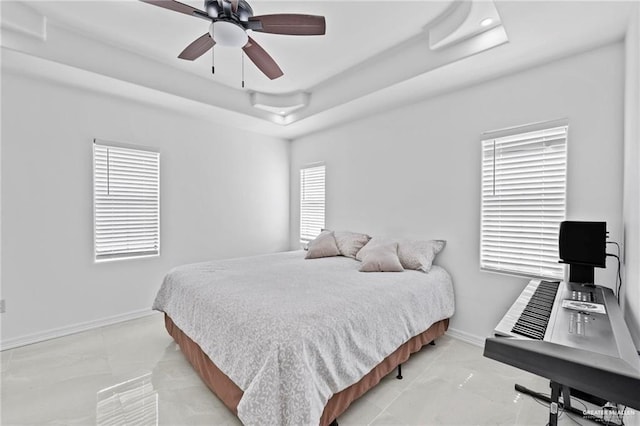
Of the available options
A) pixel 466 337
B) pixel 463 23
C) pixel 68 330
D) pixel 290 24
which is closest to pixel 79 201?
pixel 68 330

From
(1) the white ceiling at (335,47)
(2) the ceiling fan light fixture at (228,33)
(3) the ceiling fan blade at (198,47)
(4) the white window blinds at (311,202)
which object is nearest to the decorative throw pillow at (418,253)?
(1) the white ceiling at (335,47)

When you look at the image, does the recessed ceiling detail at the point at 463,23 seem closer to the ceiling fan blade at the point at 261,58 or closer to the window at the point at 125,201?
the ceiling fan blade at the point at 261,58

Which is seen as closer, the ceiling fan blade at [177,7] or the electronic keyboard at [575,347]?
the electronic keyboard at [575,347]

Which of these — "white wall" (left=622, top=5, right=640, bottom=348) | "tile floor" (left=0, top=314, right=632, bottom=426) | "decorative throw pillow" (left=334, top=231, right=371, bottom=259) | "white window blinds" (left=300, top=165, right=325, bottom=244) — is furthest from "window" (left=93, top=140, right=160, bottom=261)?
"white wall" (left=622, top=5, right=640, bottom=348)

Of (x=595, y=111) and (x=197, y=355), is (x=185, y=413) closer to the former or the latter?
(x=197, y=355)

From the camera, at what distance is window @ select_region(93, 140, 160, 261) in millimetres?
3334

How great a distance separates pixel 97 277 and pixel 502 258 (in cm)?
438

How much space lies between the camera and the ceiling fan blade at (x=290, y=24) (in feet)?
6.22

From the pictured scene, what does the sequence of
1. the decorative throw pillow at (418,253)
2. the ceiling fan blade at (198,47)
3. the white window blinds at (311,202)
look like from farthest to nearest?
the white window blinds at (311,202) < the decorative throw pillow at (418,253) < the ceiling fan blade at (198,47)

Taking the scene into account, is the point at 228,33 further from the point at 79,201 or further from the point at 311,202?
the point at 311,202

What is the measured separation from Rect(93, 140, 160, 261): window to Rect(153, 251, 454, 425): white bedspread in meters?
1.14

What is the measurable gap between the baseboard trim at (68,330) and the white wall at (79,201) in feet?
0.04

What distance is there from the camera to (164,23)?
2520mm

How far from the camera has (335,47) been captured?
9.48ft
